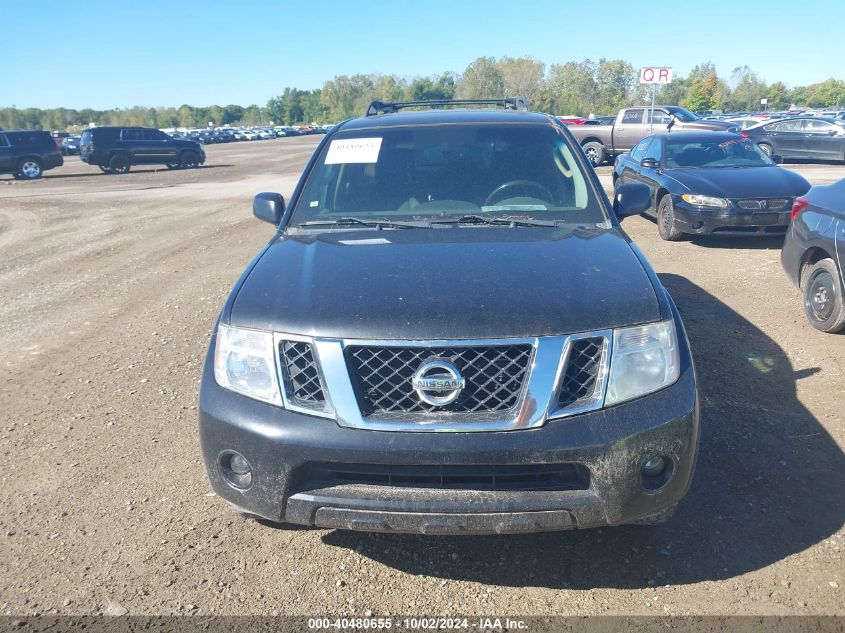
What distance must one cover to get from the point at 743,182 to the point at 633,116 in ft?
43.2

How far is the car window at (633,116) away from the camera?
20.5 meters

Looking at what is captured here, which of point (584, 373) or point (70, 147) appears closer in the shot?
point (584, 373)

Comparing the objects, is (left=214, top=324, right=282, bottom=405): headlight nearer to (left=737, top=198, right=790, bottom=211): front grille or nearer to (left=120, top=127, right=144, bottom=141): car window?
(left=737, top=198, right=790, bottom=211): front grille

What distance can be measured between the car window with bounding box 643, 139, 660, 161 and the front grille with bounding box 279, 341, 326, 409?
9089 mm

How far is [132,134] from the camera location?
1016 inches

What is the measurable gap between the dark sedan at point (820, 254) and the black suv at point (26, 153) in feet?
84.0

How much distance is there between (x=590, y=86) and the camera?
281ft

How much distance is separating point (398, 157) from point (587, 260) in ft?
4.80

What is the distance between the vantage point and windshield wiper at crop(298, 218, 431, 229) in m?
3.29

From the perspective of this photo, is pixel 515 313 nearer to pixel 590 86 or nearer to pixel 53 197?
pixel 53 197

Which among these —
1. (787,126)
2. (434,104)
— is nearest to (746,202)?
(434,104)

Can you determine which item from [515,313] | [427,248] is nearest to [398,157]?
[427,248]

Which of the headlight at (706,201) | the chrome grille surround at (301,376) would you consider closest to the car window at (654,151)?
the headlight at (706,201)

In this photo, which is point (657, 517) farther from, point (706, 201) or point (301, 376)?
point (706, 201)
